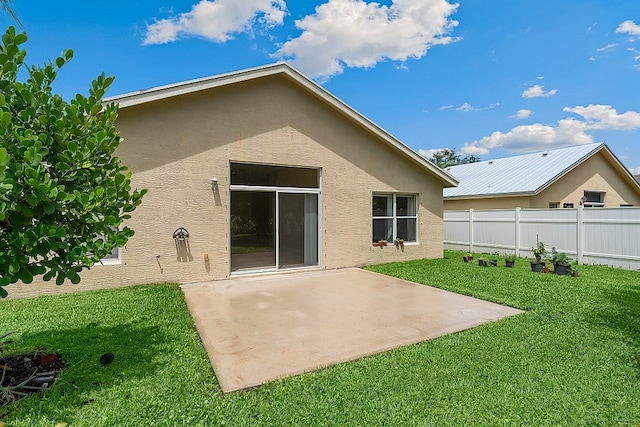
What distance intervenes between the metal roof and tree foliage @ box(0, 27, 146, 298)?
1582cm

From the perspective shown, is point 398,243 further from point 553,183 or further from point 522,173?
point 522,173

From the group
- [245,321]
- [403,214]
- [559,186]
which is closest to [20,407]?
[245,321]

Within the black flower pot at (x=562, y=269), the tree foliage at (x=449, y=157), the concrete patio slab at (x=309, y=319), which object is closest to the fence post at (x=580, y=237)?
the black flower pot at (x=562, y=269)

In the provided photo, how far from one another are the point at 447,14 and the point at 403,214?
694 cm

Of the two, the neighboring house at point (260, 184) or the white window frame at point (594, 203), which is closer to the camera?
the neighboring house at point (260, 184)

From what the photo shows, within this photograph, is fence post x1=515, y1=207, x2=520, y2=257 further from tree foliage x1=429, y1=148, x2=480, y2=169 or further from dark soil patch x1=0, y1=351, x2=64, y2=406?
tree foliage x1=429, y1=148, x2=480, y2=169

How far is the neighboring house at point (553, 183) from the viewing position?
15.1 meters

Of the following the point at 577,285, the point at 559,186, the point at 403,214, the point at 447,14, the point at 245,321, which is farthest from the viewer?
the point at 559,186

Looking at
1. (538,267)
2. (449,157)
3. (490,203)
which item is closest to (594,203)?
(490,203)

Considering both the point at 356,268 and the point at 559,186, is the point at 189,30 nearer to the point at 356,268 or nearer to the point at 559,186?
the point at 356,268

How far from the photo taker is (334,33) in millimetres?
13188

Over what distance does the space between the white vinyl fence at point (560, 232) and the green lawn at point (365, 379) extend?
6.12 meters

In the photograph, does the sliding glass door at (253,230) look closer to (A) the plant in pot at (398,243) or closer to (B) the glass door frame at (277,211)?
(B) the glass door frame at (277,211)

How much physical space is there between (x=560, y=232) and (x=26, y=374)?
14.3 meters
